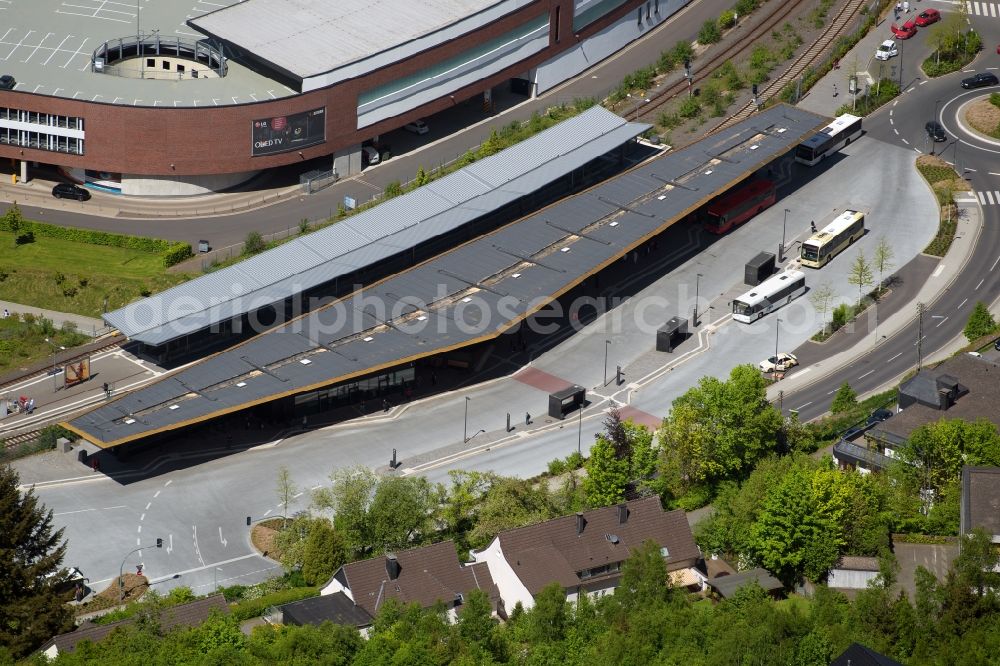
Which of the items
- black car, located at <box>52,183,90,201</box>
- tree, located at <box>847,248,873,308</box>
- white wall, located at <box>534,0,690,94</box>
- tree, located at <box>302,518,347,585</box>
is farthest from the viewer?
white wall, located at <box>534,0,690,94</box>

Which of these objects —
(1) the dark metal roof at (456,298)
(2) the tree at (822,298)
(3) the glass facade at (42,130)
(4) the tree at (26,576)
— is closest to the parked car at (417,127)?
(1) the dark metal roof at (456,298)

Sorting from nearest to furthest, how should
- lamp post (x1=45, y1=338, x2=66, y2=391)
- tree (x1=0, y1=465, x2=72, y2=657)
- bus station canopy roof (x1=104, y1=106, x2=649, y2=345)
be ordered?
1. tree (x1=0, y1=465, x2=72, y2=657)
2. bus station canopy roof (x1=104, y1=106, x2=649, y2=345)
3. lamp post (x1=45, y1=338, x2=66, y2=391)

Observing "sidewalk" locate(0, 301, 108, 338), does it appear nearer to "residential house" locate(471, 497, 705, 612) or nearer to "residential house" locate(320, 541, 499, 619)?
"residential house" locate(320, 541, 499, 619)

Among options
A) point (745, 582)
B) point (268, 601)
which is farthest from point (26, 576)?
point (745, 582)

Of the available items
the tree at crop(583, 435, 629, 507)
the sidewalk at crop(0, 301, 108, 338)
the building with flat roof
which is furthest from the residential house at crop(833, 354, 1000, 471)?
the sidewalk at crop(0, 301, 108, 338)

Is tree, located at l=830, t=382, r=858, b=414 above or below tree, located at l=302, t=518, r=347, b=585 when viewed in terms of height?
above

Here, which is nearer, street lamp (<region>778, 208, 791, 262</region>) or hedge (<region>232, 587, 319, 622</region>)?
hedge (<region>232, 587, 319, 622</region>)

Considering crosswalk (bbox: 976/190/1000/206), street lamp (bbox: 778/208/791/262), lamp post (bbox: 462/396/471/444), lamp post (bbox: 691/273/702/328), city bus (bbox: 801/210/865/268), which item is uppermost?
crosswalk (bbox: 976/190/1000/206)
